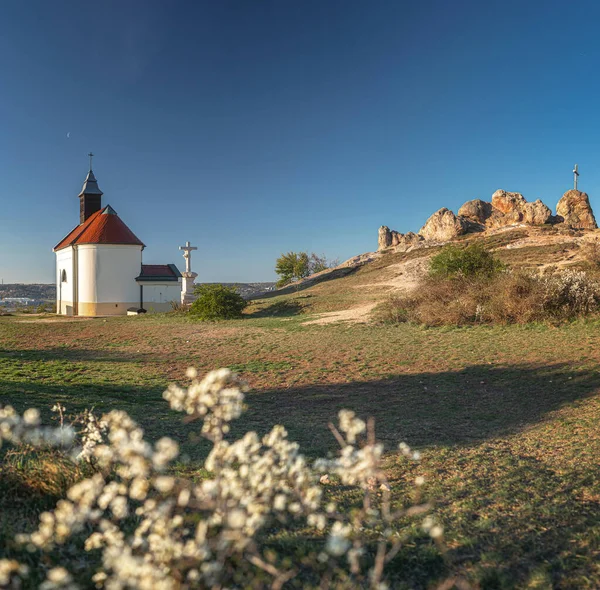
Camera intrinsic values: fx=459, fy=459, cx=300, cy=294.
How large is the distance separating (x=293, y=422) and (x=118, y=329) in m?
13.8

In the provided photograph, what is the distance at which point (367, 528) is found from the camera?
3.10m

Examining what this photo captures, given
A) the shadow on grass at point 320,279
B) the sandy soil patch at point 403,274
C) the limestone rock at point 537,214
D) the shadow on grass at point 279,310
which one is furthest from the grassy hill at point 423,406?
the limestone rock at point 537,214

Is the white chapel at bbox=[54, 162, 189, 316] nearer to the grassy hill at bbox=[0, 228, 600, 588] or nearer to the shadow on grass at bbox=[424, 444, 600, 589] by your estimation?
the grassy hill at bbox=[0, 228, 600, 588]

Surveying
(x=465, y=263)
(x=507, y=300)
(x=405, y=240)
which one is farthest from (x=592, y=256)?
(x=405, y=240)

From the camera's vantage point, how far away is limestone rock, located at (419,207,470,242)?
128 feet

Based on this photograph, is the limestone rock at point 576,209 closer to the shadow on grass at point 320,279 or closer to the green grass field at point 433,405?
the shadow on grass at point 320,279

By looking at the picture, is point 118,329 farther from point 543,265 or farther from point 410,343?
point 543,265

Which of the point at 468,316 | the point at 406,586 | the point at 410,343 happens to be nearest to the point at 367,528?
the point at 406,586

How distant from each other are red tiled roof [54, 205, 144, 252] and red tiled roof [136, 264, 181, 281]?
1.81 m

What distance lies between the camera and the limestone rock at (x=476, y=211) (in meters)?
42.3

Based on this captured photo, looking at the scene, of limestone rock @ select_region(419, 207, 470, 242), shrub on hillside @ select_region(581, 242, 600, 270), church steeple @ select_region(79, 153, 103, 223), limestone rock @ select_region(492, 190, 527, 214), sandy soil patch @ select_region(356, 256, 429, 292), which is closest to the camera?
shrub on hillside @ select_region(581, 242, 600, 270)

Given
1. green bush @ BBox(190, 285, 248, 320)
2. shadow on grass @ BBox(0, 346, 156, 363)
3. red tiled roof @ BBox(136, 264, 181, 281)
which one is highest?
red tiled roof @ BBox(136, 264, 181, 281)

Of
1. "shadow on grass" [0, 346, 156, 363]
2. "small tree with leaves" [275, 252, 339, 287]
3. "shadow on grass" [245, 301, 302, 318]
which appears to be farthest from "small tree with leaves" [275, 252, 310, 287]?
"shadow on grass" [0, 346, 156, 363]

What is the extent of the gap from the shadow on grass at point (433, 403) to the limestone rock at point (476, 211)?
36397 mm
